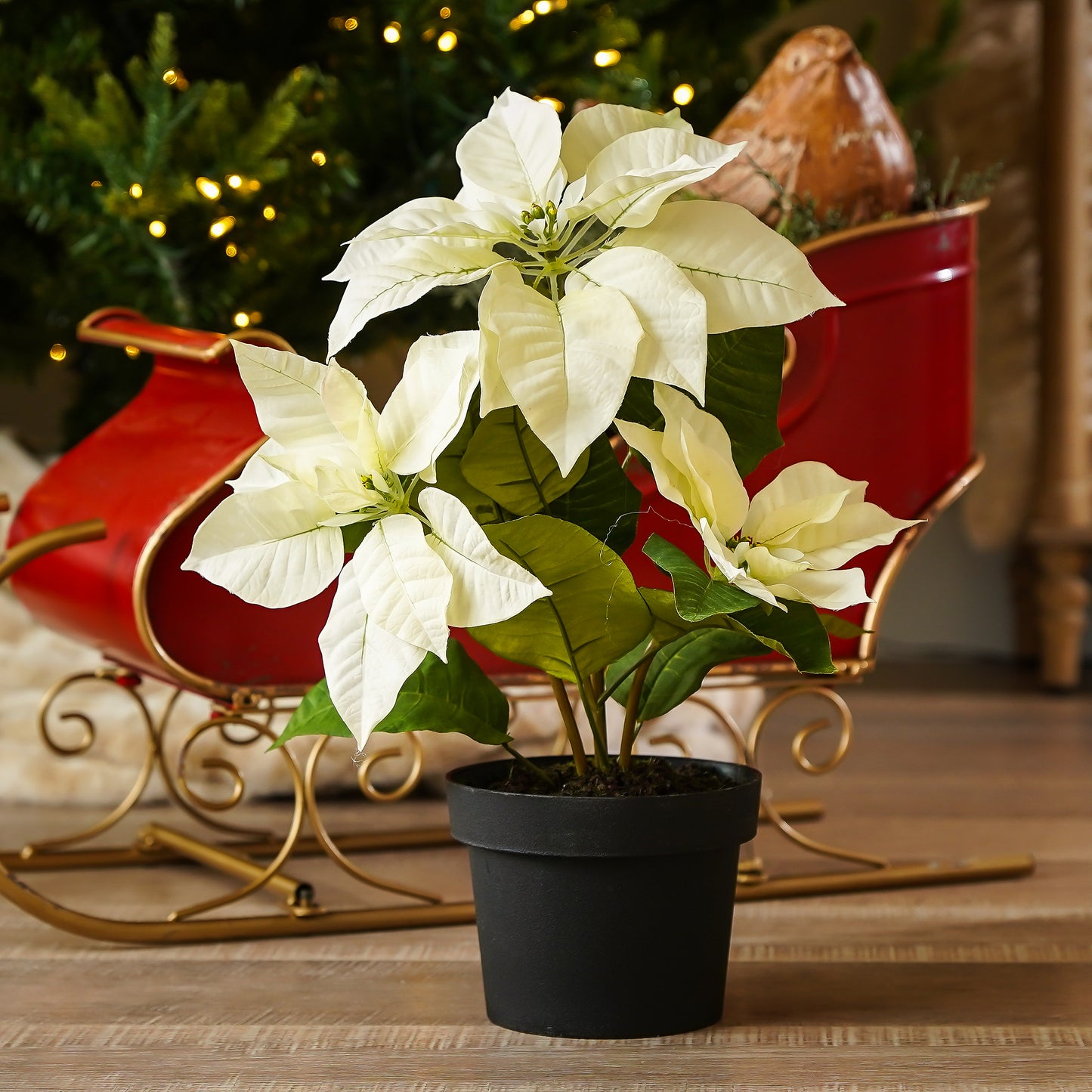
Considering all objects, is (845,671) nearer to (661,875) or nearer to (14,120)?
(661,875)

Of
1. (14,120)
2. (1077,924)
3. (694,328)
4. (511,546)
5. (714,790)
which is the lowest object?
(1077,924)

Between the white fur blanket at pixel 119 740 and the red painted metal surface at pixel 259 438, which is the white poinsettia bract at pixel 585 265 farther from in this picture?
the white fur blanket at pixel 119 740

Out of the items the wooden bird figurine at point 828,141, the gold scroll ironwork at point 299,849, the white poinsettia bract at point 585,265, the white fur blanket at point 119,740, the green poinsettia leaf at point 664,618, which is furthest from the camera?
the white fur blanket at point 119,740

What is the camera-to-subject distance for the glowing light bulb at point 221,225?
5.76ft

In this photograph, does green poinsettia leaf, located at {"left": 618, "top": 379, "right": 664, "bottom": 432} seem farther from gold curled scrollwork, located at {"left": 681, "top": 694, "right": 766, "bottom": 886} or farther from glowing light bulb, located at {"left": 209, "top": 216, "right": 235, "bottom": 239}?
glowing light bulb, located at {"left": 209, "top": 216, "right": 235, "bottom": 239}

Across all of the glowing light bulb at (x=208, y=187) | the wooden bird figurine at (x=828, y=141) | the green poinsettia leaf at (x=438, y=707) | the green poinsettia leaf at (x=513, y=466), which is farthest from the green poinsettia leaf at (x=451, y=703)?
the glowing light bulb at (x=208, y=187)

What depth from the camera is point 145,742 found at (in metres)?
1.72

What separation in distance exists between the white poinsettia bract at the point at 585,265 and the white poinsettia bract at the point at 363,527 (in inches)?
1.6

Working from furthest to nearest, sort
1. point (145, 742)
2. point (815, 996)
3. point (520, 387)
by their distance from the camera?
1. point (145, 742)
2. point (815, 996)
3. point (520, 387)

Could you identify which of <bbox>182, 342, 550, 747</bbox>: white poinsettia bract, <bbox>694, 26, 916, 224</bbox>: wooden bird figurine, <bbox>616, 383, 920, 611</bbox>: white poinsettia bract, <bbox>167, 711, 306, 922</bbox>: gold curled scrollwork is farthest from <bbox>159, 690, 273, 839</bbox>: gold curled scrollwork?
<bbox>694, 26, 916, 224</bbox>: wooden bird figurine

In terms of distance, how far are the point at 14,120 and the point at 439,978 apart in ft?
4.59

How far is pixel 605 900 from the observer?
0.83 m

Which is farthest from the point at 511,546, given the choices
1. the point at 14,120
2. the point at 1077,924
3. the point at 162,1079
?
the point at 14,120

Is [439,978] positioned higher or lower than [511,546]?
lower
